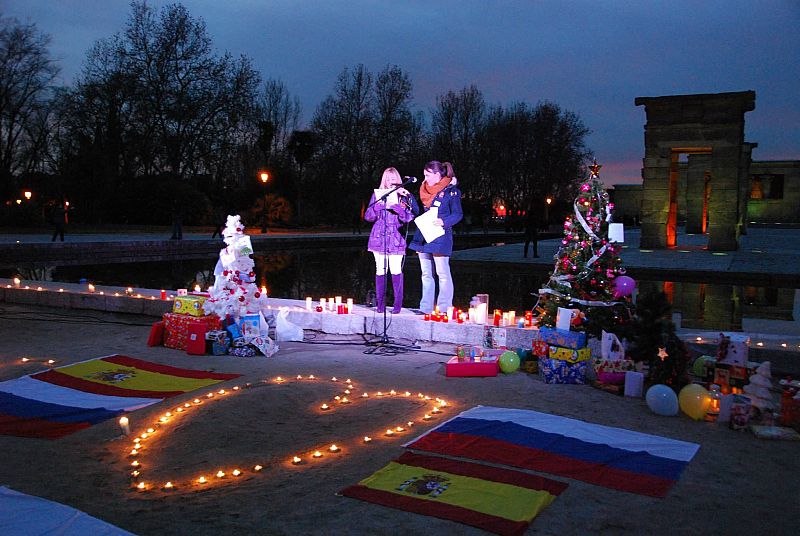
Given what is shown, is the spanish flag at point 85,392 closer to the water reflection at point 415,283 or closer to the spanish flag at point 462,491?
the spanish flag at point 462,491

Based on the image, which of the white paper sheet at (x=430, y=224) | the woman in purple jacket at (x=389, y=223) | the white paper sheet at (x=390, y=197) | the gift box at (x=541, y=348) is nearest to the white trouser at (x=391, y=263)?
the woman in purple jacket at (x=389, y=223)

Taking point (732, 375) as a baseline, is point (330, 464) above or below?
below

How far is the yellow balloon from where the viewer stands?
5254 mm

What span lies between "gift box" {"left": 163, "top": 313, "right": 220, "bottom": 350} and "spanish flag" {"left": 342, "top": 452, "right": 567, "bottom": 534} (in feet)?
13.8

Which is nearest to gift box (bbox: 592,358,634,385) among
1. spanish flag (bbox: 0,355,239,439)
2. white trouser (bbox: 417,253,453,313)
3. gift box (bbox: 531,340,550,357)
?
gift box (bbox: 531,340,550,357)

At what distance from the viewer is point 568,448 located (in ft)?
14.8

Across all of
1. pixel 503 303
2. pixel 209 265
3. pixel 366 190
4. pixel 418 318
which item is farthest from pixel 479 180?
pixel 418 318

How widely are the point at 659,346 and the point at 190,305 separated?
5437 mm

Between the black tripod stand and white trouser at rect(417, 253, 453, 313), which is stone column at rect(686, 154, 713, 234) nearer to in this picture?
white trouser at rect(417, 253, 453, 313)

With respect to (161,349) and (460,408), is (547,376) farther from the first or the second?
(161,349)

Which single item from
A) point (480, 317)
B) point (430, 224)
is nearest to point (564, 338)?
point (480, 317)

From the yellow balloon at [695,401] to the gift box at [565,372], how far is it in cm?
117

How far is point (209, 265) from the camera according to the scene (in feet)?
66.7

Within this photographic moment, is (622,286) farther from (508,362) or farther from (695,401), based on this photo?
(695,401)
